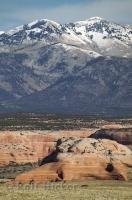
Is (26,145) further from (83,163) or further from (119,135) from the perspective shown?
(83,163)

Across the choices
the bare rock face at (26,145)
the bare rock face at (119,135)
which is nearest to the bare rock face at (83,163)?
the bare rock face at (119,135)

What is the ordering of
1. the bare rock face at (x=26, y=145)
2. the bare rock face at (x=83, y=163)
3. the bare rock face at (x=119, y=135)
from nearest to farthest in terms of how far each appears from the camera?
the bare rock face at (x=83, y=163) < the bare rock face at (x=119, y=135) < the bare rock face at (x=26, y=145)

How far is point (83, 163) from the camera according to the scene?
4700 inches

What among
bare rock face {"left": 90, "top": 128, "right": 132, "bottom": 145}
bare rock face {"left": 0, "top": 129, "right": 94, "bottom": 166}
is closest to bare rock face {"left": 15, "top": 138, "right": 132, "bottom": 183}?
bare rock face {"left": 90, "top": 128, "right": 132, "bottom": 145}

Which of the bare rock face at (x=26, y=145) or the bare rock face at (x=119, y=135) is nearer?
the bare rock face at (x=119, y=135)

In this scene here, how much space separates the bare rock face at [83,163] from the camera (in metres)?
114

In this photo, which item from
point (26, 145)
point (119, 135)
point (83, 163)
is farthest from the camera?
point (26, 145)

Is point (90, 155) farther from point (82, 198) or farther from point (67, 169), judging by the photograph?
point (82, 198)

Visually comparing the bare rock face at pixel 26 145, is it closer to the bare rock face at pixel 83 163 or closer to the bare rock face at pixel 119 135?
the bare rock face at pixel 119 135

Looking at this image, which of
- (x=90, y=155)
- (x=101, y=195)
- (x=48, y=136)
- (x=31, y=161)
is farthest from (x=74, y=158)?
(x=48, y=136)

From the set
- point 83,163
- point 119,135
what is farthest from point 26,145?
point 83,163

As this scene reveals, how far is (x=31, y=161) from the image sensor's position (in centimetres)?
17738

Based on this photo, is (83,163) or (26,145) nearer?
(83,163)

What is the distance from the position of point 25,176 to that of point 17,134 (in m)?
74.4
